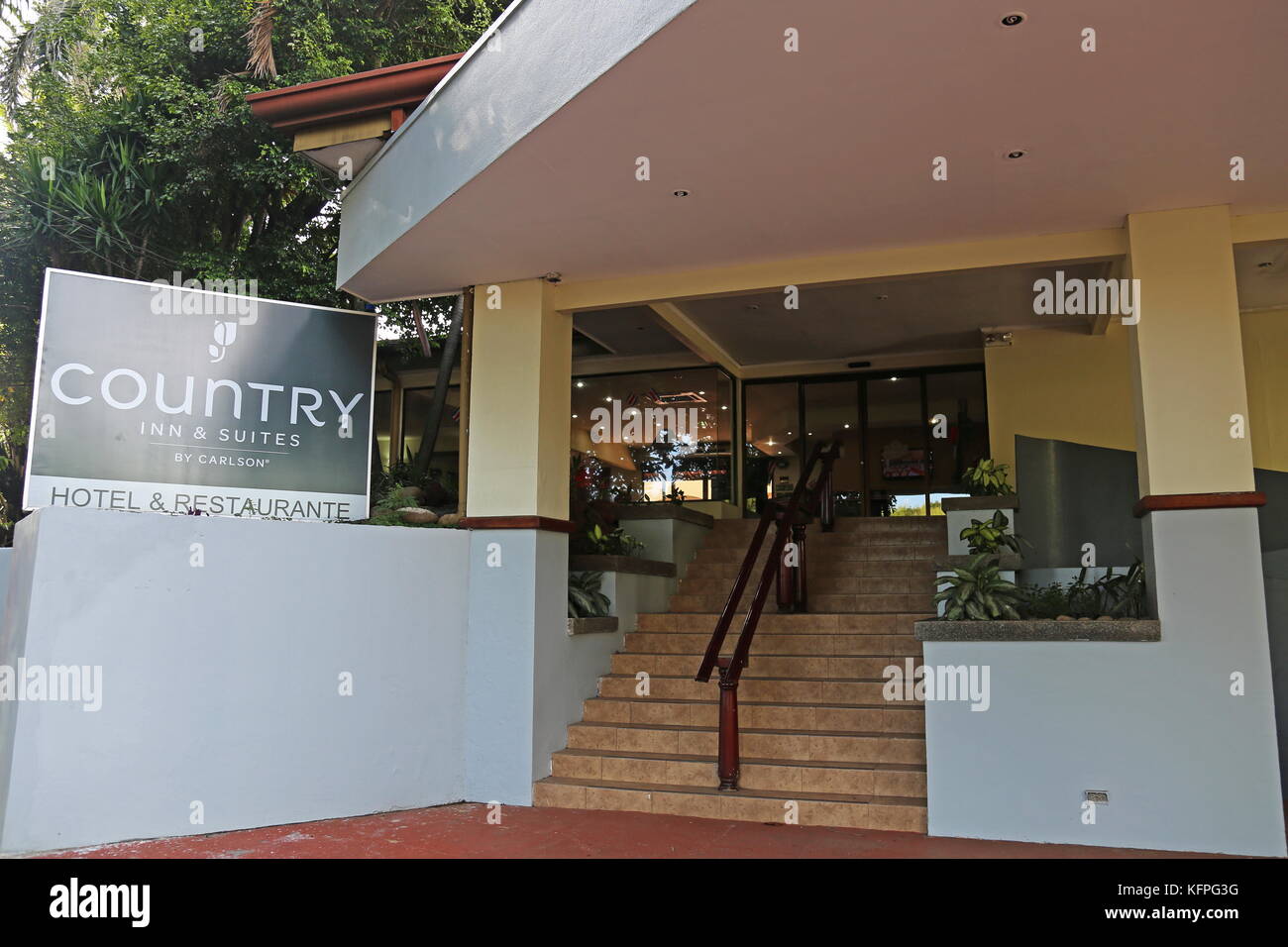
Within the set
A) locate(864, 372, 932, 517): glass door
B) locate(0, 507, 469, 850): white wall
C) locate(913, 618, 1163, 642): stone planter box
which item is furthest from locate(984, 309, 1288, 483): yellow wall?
locate(0, 507, 469, 850): white wall

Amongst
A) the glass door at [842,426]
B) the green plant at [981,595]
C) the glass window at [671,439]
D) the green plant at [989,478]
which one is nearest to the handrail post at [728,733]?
the green plant at [981,595]

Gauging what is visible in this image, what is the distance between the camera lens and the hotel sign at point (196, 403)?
5.41m

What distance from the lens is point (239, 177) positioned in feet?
27.6

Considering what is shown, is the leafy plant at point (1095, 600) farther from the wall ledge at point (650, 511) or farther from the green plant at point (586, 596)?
the wall ledge at point (650, 511)

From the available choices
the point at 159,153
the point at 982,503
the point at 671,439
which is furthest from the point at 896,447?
the point at 159,153

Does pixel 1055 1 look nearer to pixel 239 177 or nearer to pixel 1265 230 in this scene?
pixel 1265 230

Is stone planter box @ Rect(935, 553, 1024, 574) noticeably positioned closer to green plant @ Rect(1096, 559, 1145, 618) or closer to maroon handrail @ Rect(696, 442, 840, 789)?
maroon handrail @ Rect(696, 442, 840, 789)

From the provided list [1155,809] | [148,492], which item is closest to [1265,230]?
[1155,809]

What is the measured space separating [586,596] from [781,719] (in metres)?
1.58

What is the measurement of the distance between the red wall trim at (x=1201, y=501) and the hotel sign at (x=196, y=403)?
4610mm

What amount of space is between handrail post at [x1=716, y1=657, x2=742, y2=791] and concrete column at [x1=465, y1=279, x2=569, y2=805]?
1135 mm

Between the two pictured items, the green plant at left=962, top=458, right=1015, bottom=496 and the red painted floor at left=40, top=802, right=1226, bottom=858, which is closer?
the red painted floor at left=40, top=802, right=1226, bottom=858

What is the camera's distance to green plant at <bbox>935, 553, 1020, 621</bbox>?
502 cm

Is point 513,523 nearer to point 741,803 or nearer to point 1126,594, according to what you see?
point 741,803
